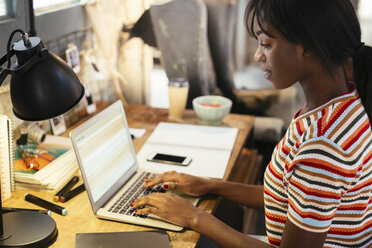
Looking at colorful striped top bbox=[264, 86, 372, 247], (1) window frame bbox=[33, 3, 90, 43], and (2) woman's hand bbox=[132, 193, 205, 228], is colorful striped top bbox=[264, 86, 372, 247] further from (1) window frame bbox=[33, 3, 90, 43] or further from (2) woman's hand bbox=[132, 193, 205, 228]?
(1) window frame bbox=[33, 3, 90, 43]

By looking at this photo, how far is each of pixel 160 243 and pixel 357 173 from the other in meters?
0.53

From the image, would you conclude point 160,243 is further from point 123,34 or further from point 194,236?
point 123,34

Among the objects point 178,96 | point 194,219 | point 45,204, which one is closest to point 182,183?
point 194,219

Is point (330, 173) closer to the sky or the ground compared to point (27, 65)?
closer to the ground

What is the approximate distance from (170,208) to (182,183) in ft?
0.54

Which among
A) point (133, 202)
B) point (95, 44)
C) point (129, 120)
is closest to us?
point (133, 202)

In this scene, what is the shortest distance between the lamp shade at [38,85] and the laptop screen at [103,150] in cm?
18

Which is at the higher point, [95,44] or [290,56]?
[290,56]

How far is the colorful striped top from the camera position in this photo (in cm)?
89

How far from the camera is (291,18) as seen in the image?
2.95 ft

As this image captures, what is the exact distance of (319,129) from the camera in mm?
925

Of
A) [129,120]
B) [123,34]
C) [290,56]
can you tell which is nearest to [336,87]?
[290,56]

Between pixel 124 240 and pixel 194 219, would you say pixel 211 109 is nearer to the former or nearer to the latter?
pixel 194 219

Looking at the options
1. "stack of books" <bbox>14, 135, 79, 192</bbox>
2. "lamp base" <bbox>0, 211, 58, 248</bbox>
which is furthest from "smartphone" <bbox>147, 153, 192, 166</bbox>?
"lamp base" <bbox>0, 211, 58, 248</bbox>
